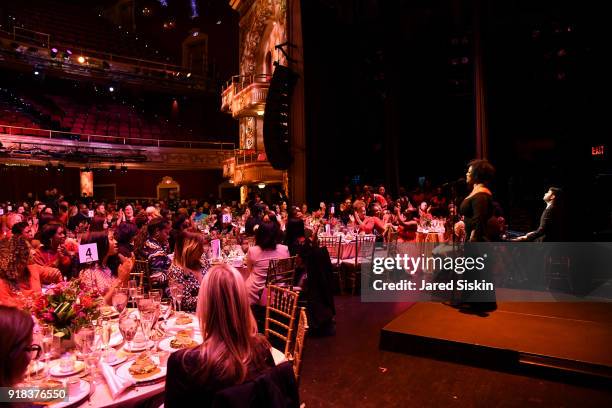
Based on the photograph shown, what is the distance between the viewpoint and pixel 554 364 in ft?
11.2

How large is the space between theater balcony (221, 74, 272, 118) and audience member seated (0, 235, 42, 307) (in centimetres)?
1230

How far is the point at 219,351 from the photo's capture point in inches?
58.1

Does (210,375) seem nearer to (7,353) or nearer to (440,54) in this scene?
(7,353)

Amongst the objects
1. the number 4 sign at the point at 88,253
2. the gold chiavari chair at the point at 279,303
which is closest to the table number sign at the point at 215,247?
the number 4 sign at the point at 88,253

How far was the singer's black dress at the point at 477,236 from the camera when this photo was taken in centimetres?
428

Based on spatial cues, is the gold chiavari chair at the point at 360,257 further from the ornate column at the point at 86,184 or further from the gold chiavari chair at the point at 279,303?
the ornate column at the point at 86,184

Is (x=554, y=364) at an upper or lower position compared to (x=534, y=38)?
lower

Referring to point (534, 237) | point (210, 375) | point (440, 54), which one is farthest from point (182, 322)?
point (440, 54)

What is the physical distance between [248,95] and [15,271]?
1285cm

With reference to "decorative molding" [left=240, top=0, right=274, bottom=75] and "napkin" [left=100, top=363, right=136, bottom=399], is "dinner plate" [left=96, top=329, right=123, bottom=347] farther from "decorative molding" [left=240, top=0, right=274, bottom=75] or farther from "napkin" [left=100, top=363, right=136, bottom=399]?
"decorative molding" [left=240, top=0, right=274, bottom=75]

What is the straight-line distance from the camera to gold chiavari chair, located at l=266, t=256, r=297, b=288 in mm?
3951

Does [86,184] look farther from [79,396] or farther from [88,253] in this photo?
[79,396]

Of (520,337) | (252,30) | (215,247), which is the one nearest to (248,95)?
(252,30)

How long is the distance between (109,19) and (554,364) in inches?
1172
